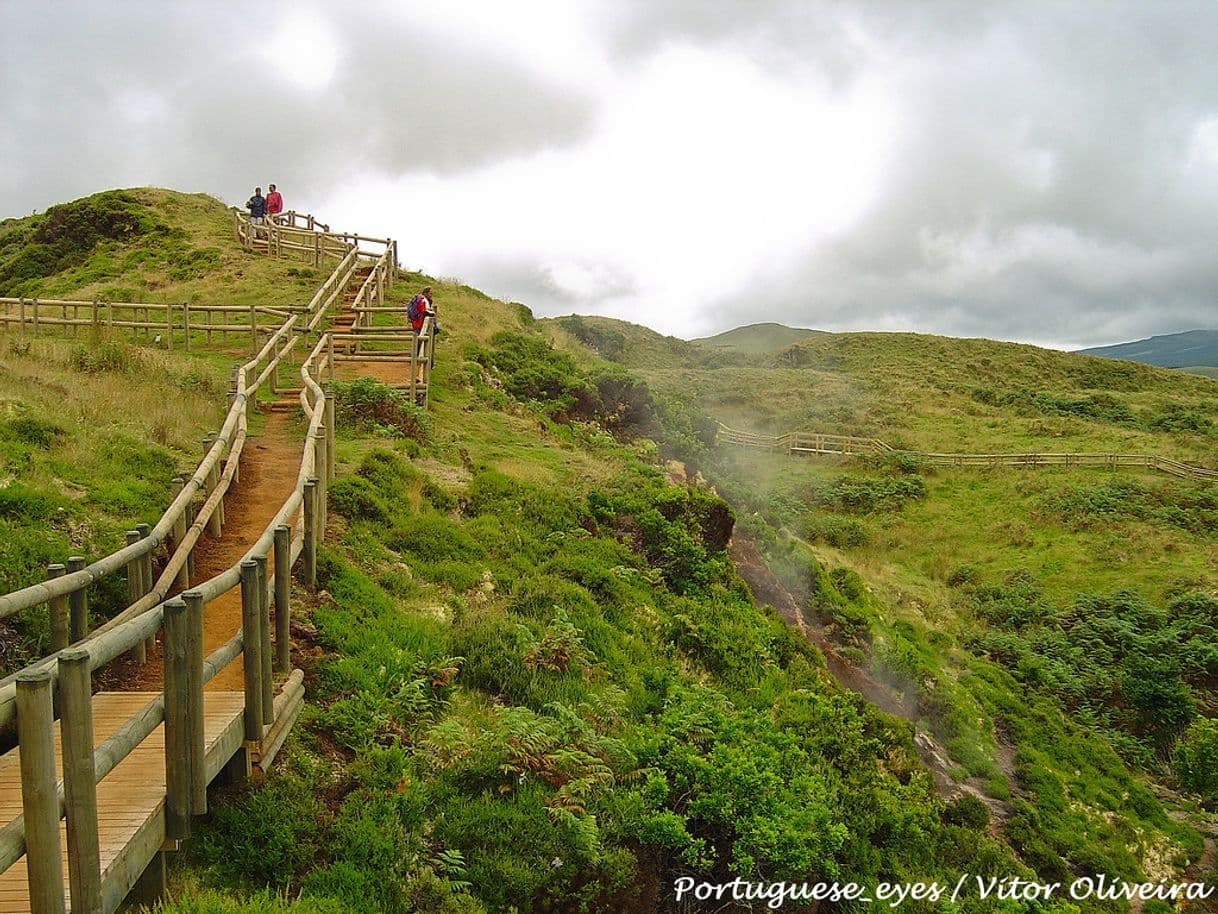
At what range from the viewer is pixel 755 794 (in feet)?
22.8

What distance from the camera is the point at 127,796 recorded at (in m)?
3.84

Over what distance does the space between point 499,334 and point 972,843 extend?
18747 mm

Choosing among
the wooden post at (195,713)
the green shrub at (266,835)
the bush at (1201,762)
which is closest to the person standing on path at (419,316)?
the green shrub at (266,835)

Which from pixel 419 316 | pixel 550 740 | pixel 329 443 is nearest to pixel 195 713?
pixel 550 740

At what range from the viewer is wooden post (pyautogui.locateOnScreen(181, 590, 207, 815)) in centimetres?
380

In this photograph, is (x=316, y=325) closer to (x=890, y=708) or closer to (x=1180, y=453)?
(x=890, y=708)

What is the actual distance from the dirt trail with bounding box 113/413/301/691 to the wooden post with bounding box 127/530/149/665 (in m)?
0.07

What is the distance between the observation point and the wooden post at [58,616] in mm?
5133

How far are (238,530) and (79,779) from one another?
5944 mm

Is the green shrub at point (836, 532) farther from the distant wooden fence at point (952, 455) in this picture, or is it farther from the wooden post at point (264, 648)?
the wooden post at point (264, 648)

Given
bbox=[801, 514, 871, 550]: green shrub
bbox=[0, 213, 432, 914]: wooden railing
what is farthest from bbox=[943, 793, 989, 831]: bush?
bbox=[801, 514, 871, 550]: green shrub

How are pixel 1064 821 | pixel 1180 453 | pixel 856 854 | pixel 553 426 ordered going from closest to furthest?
1. pixel 856 854
2. pixel 1064 821
3. pixel 553 426
4. pixel 1180 453

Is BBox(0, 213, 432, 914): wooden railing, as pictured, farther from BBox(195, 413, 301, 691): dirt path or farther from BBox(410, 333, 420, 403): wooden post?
BBox(410, 333, 420, 403): wooden post

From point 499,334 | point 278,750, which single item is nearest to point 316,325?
point 499,334
